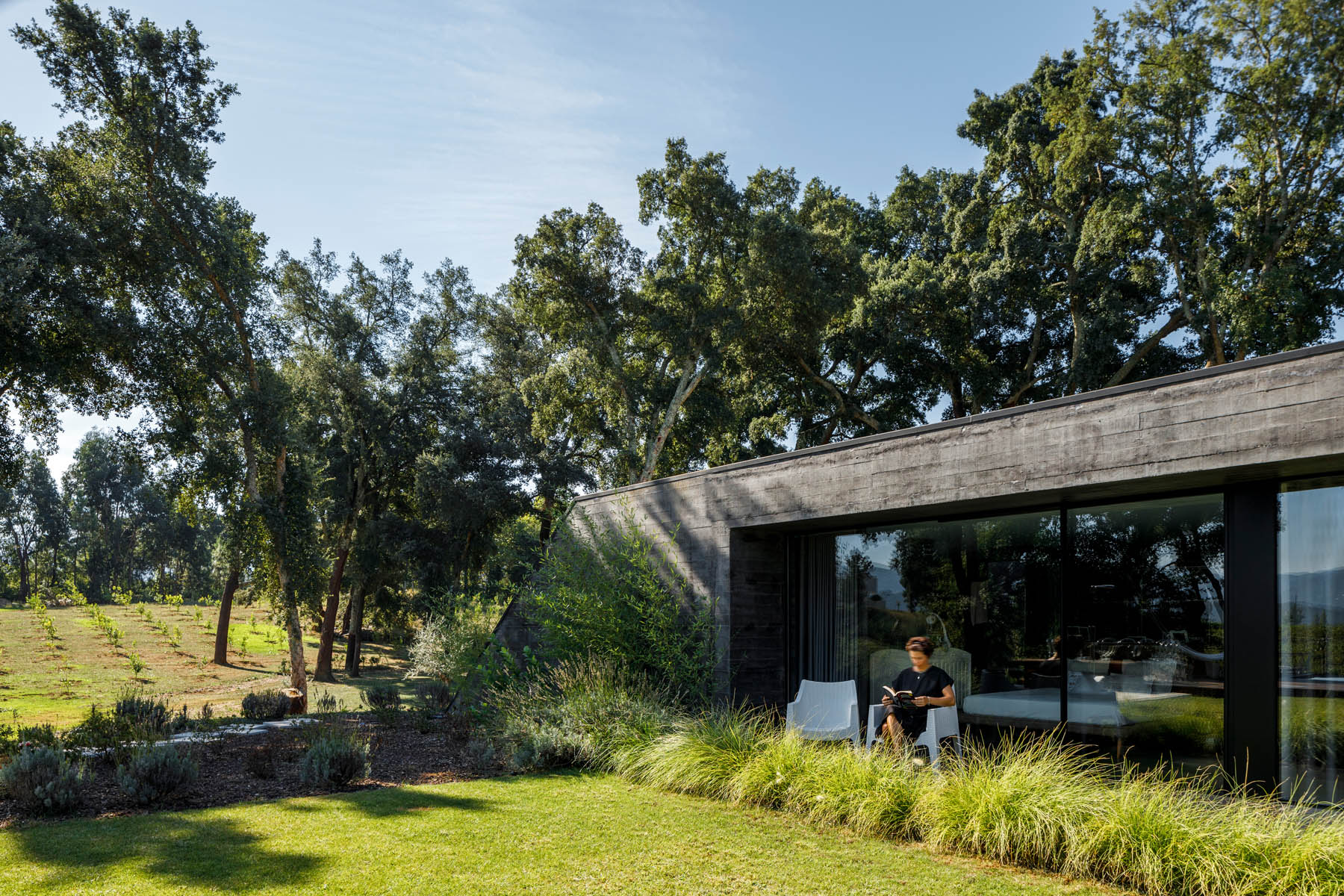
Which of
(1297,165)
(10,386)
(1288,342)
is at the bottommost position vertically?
(10,386)

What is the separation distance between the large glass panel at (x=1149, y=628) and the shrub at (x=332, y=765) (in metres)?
5.87

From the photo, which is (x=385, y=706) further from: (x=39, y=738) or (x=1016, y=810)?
(x=1016, y=810)

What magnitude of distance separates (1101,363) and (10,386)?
2055 cm

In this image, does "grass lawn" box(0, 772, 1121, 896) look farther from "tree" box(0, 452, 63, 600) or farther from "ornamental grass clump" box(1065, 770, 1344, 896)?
"tree" box(0, 452, 63, 600)

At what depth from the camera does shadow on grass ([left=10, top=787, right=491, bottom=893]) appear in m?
4.44

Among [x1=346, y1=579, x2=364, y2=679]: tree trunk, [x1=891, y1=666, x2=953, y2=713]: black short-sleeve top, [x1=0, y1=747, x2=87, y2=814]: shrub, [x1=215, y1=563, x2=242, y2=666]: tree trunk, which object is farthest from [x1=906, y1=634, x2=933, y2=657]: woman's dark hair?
[x1=215, y1=563, x2=242, y2=666]: tree trunk

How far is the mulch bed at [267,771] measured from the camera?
629 cm

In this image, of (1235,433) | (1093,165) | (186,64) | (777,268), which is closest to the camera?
(1235,433)

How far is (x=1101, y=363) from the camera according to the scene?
1862 centimetres

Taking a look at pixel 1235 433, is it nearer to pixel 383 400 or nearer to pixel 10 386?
pixel 10 386

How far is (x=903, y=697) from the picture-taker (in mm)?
6586

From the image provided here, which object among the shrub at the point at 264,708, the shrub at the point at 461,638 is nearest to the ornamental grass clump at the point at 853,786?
the shrub at the point at 461,638

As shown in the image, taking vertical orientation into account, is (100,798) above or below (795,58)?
below

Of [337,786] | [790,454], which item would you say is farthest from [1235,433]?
[337,786]
